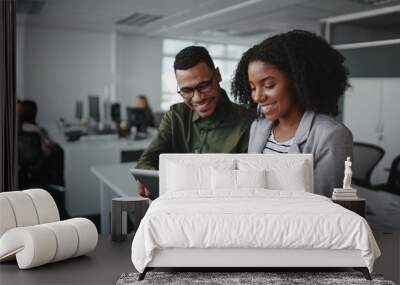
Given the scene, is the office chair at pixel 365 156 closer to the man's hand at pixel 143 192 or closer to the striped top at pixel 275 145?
the striped top at pixel 275 145

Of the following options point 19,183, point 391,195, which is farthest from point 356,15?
point 19,183

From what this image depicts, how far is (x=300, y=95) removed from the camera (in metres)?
5.00

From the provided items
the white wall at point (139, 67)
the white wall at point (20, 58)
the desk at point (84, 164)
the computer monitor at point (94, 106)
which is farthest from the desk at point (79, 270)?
the white wall at point (20, 58)

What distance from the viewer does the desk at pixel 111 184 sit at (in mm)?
5200

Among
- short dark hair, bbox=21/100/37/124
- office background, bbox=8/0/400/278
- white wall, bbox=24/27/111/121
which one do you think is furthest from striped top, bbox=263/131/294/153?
short dark hair, bbox=21/100/37/124

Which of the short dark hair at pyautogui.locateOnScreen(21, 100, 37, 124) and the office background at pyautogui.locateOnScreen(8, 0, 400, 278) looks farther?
the short dark hair at pyautogui.locateOnScreen(21, 100, 37, 124)

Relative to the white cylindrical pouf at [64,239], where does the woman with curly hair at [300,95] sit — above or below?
above

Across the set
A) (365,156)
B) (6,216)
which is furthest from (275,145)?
(6,216)

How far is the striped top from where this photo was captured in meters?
5.12

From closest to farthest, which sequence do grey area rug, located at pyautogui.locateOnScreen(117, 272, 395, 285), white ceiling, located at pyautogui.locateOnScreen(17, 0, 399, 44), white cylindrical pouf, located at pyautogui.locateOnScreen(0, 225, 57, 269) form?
grey area rug, located at pyautogui.locateOnScreen(117, 272, 395, 285) → white cylindrical pouf, located at pyautogui.locateOnScreen(0, 225, 57, 269) → white ceiling, located at pyautogui.locateOnScreen(17, 0, 399, 44)

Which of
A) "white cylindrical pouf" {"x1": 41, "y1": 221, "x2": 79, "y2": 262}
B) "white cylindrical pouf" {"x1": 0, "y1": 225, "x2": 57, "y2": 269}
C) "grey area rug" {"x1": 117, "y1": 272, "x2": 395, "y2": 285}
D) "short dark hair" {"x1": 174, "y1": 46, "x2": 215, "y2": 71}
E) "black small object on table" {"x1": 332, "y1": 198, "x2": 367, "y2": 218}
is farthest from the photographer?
"short dark hair" {"x1": 174, "y1": 46, "x2": 215, "y2": 71}

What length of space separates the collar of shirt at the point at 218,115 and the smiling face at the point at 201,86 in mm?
32

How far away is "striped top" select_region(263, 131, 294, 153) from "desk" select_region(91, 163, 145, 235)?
1.41 meters

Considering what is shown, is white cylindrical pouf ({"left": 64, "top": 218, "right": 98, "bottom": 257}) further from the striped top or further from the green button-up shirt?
the striped top
